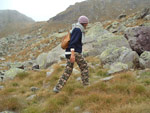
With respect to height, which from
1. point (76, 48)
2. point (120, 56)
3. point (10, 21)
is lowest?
point (120, 56)

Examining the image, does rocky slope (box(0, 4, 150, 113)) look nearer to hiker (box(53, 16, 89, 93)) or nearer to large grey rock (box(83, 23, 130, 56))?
hiker (box(53, 16, 89, 93))

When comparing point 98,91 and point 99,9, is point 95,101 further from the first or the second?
point 99,9

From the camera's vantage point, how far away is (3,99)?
6.02 meters

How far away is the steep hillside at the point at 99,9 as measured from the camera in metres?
91.1

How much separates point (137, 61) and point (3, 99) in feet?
21.7

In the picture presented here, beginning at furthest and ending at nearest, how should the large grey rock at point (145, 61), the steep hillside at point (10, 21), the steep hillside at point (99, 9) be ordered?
the steep hillside at point (10, 21) < the steep hillside at point (99, 9) < the large grey rock at point (145, 61)

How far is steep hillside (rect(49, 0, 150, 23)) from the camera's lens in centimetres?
9112

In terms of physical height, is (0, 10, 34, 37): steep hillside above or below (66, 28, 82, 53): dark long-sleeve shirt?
above

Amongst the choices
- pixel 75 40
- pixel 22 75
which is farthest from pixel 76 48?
pixel 22 75

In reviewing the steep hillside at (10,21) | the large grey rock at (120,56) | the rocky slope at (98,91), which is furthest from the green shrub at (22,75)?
the steep hillside at (10,21)

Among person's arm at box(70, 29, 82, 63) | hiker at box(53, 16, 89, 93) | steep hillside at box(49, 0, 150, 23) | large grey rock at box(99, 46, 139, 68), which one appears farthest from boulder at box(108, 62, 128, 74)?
steep hillside at box(49, 0, 150, 23)

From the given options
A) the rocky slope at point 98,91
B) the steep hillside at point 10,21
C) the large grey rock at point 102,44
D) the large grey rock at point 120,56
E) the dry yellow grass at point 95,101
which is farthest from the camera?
the steep hillside at point 10,21

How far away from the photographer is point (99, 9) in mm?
100375

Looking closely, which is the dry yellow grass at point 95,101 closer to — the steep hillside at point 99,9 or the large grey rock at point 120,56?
the large grey rock at point 120,56
